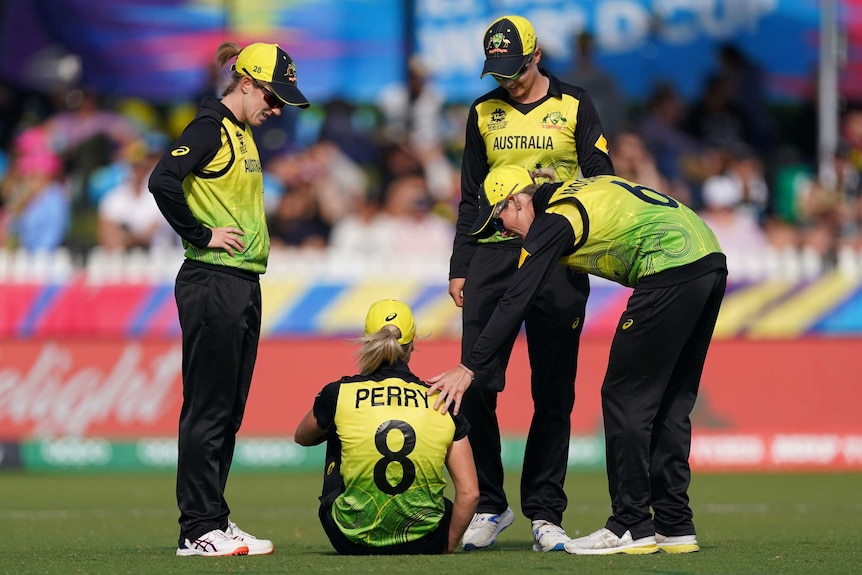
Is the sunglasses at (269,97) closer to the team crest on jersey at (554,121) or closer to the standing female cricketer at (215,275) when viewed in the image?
the standing female cricketer at (215,275)

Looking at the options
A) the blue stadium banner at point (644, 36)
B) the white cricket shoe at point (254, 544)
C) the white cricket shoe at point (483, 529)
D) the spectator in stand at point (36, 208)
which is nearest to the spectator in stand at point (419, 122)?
the blue stadium banner at point (644, 36)

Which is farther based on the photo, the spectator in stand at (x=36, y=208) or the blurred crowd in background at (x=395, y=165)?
the spectator in stand at (x=36, y=208)

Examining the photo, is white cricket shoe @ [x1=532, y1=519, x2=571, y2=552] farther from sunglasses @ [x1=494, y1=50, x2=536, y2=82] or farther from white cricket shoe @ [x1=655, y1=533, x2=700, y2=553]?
sunglasses @ [x1=494, y1=50, x2=536, y2=82]

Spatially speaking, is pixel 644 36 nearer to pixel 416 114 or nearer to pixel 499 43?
pixel 416 114

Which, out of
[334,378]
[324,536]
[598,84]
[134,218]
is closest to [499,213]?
[324,536]

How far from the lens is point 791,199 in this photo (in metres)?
17.8

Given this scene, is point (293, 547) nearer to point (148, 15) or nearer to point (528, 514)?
point (528, 514)

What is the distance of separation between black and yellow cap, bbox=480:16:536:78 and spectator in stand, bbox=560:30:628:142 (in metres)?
10.0

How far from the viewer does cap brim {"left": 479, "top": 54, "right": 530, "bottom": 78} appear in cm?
797

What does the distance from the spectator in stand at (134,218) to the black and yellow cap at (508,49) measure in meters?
8.30

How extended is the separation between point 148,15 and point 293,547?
13.0 meters

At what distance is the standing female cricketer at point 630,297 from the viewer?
6.98 m

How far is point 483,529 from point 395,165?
9970mm

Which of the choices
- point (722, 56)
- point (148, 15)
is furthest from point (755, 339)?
point (148, 15)
